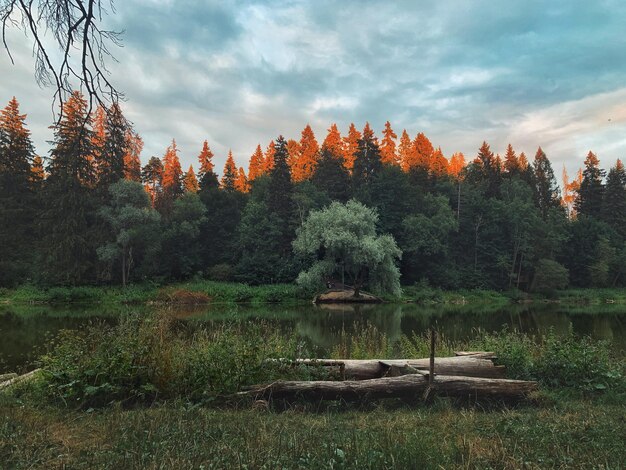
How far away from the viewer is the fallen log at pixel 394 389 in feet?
20.6

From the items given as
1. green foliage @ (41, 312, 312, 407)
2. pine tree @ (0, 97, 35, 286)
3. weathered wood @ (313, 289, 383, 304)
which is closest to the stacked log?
green foliage @ (41, 312, 312, 407)

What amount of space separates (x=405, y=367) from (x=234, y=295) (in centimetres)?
3319

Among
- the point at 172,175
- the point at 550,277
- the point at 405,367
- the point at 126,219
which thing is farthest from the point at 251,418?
the point at 172,175

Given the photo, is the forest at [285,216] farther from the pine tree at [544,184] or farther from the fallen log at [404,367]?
the fallen log at [404,367]

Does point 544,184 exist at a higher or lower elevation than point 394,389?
higher

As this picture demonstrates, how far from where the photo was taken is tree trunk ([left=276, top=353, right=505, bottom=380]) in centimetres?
727

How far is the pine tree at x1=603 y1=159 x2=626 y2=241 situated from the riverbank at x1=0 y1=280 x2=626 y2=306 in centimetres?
1383

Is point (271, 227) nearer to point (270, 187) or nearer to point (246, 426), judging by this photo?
point (270, 187)

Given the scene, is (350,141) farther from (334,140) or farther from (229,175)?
(229,175)

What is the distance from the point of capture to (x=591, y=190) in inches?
2525

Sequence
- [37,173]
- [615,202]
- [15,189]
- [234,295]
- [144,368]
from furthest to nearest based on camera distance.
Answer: [615,202], [37,173], [15,189], [234,295], [144,368]

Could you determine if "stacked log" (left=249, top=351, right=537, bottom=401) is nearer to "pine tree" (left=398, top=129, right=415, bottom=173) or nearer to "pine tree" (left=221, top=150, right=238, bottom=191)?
"pine tree" (left=221, top=150, right=238, bottom=191)

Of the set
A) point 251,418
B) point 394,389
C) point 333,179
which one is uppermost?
point 333,179

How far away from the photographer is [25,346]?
13.5 m
